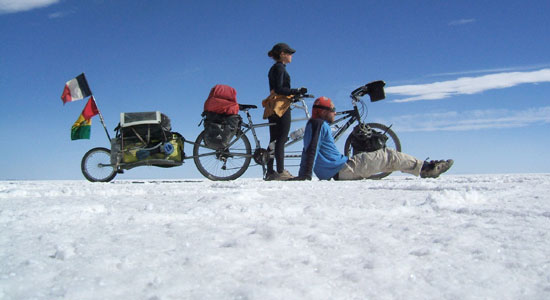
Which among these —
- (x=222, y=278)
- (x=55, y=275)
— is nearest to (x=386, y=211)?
(x=222, y=278)

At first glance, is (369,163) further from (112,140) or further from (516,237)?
(112,140)

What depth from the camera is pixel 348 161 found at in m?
4.30

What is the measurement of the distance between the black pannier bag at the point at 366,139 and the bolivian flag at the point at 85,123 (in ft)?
12.9

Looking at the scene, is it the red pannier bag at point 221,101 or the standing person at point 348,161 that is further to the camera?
the red pannier bag at point 221,101

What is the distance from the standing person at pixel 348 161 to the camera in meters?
4.23

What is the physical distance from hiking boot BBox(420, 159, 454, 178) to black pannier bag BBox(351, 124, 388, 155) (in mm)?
1048

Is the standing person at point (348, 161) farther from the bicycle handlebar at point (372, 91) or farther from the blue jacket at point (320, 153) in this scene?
the bicycle handlebar at point (372, 91)

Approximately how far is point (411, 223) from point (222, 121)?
4.17 metres

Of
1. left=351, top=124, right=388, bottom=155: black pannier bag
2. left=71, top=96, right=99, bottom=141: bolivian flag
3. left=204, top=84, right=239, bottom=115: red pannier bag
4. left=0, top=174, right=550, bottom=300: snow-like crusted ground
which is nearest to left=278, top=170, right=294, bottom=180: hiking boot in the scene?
left=204, top=84, right=239, bottom=115: red pannier bag

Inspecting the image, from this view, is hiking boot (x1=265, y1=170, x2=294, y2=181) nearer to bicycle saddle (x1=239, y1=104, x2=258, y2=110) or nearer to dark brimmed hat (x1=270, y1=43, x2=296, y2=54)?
bicycle saddle (x1=239, y1=104, x2=258, y2=110)

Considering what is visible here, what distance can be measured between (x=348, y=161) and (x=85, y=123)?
4.19 meters

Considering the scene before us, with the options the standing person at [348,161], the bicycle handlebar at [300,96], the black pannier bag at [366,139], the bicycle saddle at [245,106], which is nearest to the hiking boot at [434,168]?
the standing person at [348,161]

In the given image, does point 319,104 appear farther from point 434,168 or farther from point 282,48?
point 434,168

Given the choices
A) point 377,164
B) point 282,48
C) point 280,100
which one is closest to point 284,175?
point 280,100
